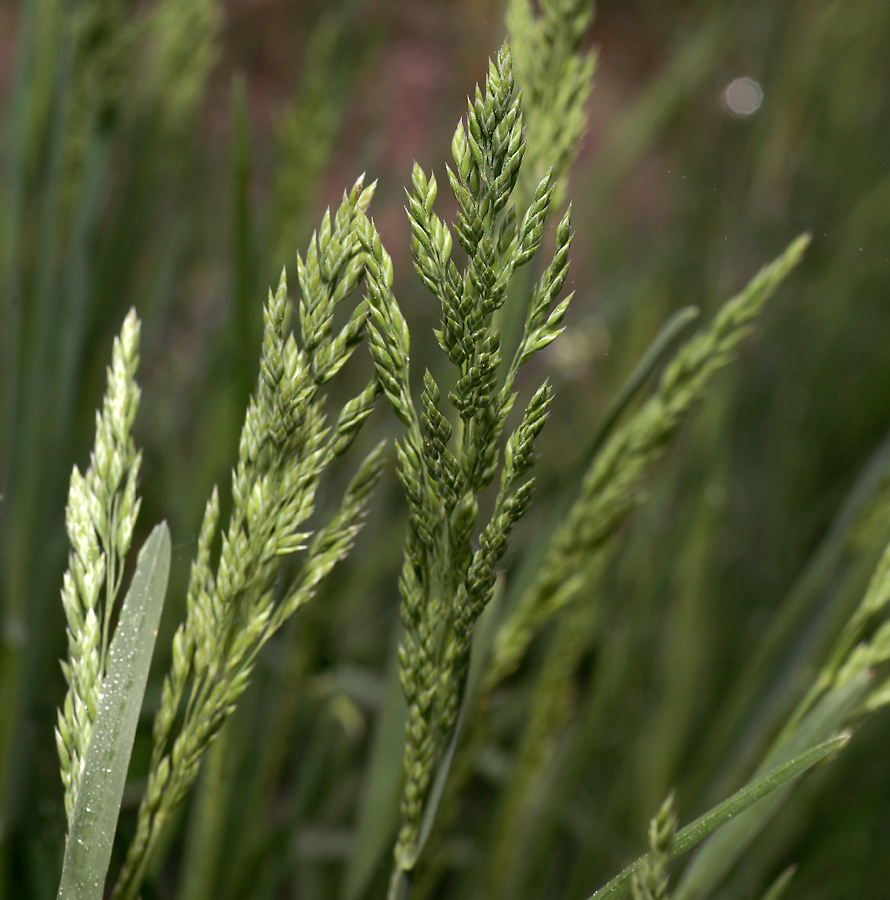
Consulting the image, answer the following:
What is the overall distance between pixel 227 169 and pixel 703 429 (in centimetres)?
106

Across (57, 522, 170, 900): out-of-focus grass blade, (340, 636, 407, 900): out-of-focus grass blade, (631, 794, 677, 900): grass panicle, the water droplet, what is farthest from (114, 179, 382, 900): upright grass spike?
the water droplet

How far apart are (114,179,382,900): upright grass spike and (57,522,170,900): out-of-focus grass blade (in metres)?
0.01

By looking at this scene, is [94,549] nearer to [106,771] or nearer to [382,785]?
[106,771]

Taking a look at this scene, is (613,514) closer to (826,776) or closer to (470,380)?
(470,380)

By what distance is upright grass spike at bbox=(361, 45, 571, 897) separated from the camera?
0.87 ft

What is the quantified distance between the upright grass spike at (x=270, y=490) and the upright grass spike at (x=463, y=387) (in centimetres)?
1

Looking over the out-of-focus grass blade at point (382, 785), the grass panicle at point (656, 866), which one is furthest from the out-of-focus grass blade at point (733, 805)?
the out-of-focus grass blade at point (382, 785)

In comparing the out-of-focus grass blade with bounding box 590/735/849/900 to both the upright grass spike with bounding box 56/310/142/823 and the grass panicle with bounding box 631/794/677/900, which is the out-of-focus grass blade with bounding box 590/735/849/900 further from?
the upright grass spike with bounding box 56/310/142/823

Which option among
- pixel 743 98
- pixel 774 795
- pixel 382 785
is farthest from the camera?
pixel 743 98

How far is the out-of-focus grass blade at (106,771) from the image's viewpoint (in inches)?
11.2

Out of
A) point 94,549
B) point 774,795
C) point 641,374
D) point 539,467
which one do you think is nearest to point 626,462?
Answer: point 641,374

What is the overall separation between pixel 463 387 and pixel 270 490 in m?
0.08

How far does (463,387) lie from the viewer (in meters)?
0.27

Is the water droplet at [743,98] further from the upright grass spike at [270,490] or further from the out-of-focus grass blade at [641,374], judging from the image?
the upright grass spike at [270,490]
